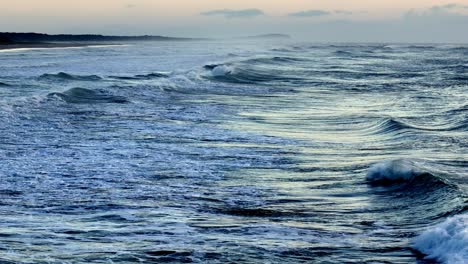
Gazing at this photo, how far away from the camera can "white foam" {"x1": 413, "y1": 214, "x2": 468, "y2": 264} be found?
864 centimetres

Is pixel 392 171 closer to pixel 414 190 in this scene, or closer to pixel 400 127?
pixel 414 190

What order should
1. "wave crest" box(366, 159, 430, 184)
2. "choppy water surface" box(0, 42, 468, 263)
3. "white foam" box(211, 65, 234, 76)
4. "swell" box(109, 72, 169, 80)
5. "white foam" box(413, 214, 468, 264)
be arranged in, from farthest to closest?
1. "white foam" box(211, 65, 234, 76)
2. "swell" box(109, 72, 169, 80)
3. "wave crest" box(366, 159, 430, 184)
4. "choppy water surface" box(0, 42, 468, 263)
5. "white foam" box(413, 214, 468, 264)

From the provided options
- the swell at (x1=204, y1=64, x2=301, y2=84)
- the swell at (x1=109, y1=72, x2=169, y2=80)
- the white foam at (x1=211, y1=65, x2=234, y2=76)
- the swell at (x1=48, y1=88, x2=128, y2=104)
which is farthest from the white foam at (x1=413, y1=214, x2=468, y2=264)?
the white foam at (x1=211, y1=65, x2=234, y2=76)

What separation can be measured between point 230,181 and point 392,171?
275cm

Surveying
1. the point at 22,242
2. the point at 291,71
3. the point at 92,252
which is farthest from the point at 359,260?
the point at 291,71

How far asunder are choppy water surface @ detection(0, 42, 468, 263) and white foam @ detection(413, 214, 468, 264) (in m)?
0.02

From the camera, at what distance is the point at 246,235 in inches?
387

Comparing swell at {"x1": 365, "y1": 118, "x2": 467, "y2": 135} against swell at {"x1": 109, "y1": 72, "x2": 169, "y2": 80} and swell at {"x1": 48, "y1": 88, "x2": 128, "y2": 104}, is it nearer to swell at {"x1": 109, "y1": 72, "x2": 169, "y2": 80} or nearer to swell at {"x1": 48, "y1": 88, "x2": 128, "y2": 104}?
swell at {"x1": 48, "y1": 88, "x2": 128, "y2": 104}

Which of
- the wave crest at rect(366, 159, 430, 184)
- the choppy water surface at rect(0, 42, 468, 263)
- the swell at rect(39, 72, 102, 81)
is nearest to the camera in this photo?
the choppy water surface at rect(0, 42, 468, 263)

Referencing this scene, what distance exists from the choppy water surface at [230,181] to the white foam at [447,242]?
0.08ft

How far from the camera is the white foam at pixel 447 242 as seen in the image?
8641 mm

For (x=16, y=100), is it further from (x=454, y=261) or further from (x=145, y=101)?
(x=454, y=261)

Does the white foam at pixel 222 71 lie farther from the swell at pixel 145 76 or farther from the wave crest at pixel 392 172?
the wave crest at pixel 392 172

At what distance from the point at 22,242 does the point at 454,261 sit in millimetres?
4861
